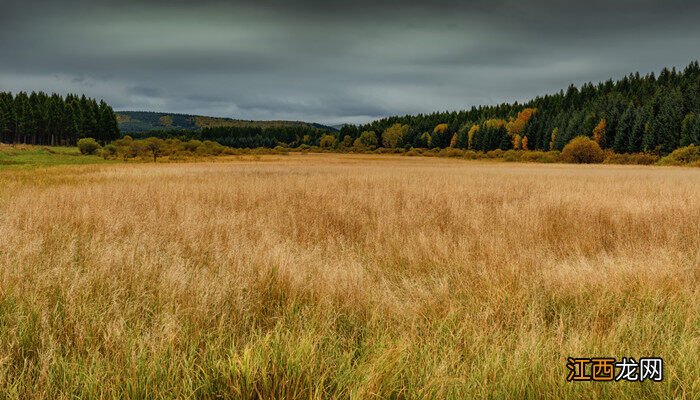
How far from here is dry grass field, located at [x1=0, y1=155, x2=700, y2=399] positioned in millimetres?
2113

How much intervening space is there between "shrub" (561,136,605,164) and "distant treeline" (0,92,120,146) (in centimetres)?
9716

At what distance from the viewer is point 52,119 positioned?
88562 millimetres

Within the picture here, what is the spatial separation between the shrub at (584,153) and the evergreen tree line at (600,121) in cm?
1733

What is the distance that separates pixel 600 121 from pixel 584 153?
28573 mm

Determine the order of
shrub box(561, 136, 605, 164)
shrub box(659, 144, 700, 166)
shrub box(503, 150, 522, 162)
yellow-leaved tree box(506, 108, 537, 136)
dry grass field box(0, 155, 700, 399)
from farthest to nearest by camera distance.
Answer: yellow-leaved tree box(506, 108, 537, 136)
shrub box(503, 150, 522, 162)
shrub box(561, 136, 605, 164)
shrub box(659, 144, 700, 166)
dry grass field box(0, 155, 700, 399)

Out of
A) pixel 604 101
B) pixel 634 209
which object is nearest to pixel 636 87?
pixel 604 101

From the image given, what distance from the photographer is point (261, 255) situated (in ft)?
15.6

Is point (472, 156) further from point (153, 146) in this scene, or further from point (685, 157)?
point (153, 146)


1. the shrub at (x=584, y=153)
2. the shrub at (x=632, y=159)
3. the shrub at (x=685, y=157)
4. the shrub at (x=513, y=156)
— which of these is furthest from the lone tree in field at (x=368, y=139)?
the shrub at (x=685, y=157)

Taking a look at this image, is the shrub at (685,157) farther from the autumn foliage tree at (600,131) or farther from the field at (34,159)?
the field at (34,159)

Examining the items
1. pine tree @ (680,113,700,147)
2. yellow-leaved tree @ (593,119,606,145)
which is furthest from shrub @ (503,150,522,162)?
pine tree @ (680,113,700,147)

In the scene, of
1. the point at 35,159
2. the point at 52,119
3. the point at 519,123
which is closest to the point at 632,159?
the point at 519,123

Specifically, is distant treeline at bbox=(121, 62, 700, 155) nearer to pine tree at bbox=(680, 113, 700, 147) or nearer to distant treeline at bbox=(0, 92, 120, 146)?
pine tree at bbox=(680, 113, 700, 147)

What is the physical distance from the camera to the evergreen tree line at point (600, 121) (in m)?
70.9
